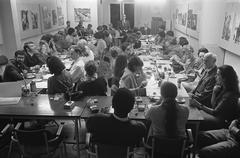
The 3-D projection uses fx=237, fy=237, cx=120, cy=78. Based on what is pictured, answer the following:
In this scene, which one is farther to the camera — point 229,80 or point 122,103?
point 229,80

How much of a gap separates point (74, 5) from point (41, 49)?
6538mm

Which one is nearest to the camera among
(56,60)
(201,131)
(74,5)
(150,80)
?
(201,131)

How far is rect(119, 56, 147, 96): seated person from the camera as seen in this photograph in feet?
11.8

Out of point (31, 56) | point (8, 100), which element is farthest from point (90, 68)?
point (31, 56)

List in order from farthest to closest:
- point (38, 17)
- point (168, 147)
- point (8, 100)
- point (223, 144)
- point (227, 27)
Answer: point (38, 17)
point (227, 27)
point (8, 100)
point (223, 144)
point (168, 147)

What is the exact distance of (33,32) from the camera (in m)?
7.79

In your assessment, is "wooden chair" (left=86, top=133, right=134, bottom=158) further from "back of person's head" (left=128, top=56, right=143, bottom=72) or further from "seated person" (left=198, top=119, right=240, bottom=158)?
"back of person's head" (left=128, top=56, right=143, bottom=72)

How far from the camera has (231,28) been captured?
5.25m

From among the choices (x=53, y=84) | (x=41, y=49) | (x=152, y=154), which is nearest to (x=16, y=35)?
(x=41, y=49)

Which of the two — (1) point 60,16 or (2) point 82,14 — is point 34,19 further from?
(2) point 82,14

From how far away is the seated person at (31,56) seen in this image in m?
5.45

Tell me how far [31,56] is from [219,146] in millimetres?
4488

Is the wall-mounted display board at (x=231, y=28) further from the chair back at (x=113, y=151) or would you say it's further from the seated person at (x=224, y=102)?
the chair back at (x=113, y=151)

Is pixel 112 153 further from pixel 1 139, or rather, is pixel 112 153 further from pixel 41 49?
pixel 41 49
